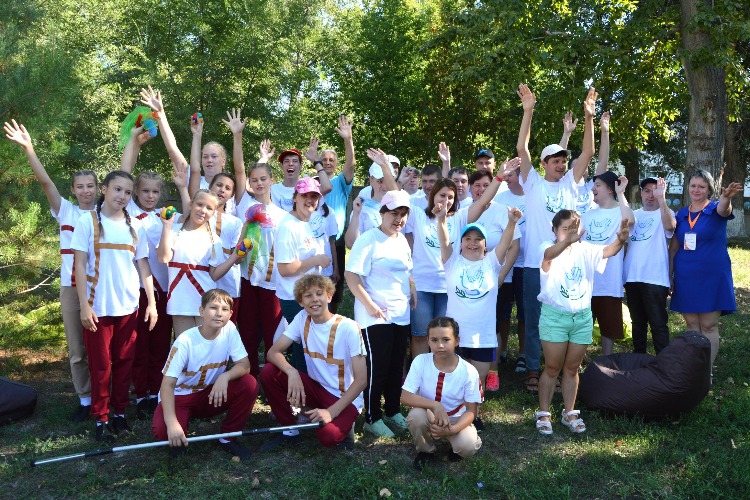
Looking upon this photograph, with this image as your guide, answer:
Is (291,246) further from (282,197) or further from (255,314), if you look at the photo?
(282,197)

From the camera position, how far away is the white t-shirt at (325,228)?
5.16 m

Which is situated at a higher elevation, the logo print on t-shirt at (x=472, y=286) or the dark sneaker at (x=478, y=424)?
the logo print on t-shirt at (x=472, y=286)

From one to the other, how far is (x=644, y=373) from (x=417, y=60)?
1433cm

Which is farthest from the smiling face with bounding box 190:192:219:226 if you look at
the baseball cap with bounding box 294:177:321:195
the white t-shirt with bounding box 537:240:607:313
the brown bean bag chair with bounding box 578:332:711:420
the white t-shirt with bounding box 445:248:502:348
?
the brown bean bag chair with bounding box 578:332:711:420

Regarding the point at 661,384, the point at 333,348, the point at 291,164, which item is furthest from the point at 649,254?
the point at 291,164

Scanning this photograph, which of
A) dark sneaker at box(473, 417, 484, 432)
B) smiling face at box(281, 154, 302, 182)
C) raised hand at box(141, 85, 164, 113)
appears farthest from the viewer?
smiling face at box(281, 154, 302, 182)

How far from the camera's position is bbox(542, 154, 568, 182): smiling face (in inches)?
215

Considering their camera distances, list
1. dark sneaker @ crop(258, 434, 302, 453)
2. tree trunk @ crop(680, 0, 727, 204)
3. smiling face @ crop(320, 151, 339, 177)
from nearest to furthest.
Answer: dark sneaker @ crop(258, 434, 302, 453) → smiling face @ crop(320, 151, 339, 177) → tree trunk @ crop(680, 0, 727, 204)

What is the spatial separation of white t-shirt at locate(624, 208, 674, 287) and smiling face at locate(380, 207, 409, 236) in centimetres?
233

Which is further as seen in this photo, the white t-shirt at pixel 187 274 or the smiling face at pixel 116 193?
the white t-shirt at pixel 187 274

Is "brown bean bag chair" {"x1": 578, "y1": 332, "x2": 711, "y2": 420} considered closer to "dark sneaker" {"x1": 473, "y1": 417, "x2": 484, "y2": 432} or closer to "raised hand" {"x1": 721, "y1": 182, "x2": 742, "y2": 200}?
"dark sneaker" {"x1": 473, "y1": 417, "x2": 484, "y2": 432}

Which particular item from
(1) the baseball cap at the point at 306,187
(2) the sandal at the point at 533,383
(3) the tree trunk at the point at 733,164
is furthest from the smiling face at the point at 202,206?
(3) the tree trunk at the point at 733,164

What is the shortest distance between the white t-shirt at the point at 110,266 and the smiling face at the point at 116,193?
96 mm

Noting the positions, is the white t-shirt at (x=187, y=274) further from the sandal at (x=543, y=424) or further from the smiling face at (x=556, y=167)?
the smiling face at (x=556, y=167)
